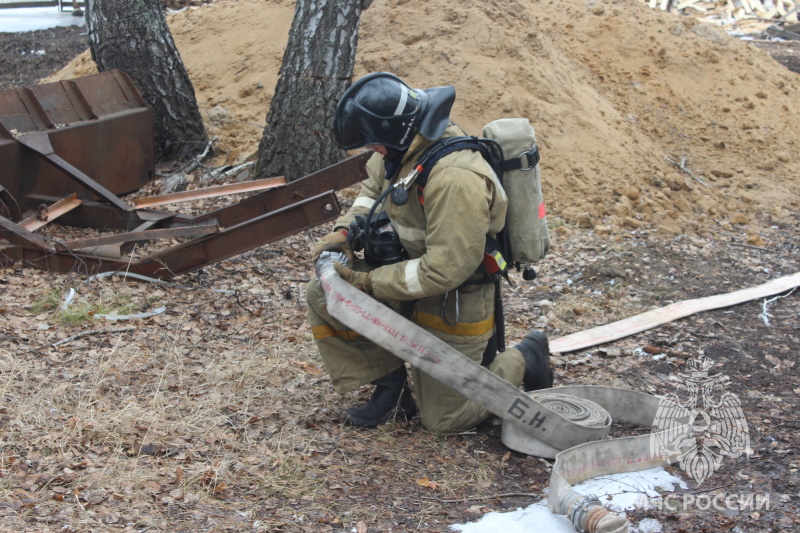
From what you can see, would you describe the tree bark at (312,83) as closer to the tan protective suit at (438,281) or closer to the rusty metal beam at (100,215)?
the rusty metal beam at (100,215)

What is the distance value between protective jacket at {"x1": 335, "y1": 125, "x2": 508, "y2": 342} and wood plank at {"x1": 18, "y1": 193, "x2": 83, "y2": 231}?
9.79 feet

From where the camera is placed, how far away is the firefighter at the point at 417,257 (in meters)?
3.33

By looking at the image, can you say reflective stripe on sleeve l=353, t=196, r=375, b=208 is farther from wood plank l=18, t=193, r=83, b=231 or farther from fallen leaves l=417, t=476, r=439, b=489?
wood plank l=18, t=193, r=83, b=231

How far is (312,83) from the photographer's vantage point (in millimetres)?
6773

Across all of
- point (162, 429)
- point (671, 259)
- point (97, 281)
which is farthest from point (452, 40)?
point (162, 429)

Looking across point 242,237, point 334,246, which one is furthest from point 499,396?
point 242,237

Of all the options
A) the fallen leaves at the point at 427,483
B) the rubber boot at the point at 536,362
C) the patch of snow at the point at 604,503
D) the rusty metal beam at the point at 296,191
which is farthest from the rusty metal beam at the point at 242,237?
the patch of snow at the point at 604,503

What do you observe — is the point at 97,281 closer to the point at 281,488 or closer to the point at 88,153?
the point at 88,153

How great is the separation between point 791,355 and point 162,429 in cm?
379

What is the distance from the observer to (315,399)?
163 inches

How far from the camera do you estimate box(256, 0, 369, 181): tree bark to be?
6770 mm

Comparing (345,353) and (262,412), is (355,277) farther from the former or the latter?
(262,412)

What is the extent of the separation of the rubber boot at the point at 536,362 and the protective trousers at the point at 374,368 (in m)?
0.29

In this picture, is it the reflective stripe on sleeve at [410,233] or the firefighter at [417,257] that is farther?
the reflective stripe on sleeve at [410,233]
